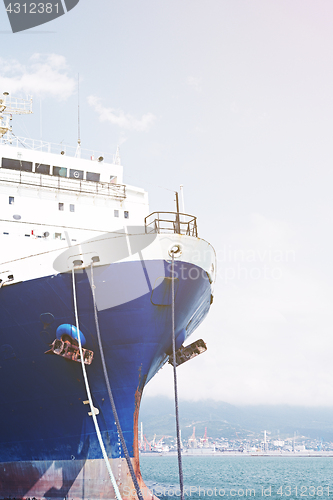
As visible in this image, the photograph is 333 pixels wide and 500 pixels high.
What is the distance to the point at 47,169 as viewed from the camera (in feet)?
59.9

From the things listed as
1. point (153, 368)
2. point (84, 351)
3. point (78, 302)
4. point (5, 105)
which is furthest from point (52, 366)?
point (5, 105)

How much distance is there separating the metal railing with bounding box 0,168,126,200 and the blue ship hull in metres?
5.34

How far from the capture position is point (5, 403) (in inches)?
571

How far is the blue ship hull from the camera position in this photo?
13203 mm

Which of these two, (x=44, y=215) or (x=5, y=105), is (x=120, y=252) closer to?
(x=44, y=215)

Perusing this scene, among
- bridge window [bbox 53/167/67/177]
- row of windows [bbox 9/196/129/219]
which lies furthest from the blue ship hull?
bridge window [bbox 53/167/67/177]

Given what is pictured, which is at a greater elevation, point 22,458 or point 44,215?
point 44,215

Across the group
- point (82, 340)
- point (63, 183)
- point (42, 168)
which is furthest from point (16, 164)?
point (82, 340)

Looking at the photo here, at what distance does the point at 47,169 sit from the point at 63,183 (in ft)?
3.47

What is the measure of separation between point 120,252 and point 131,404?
4641 millimetres

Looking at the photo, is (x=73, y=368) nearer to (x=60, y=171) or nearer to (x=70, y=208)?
(x=70, y=208)

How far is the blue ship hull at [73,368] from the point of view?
13.2 metres

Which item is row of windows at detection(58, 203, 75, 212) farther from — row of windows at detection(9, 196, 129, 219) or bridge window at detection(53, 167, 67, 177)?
bridge window at detection(53, 167, 67, 177)

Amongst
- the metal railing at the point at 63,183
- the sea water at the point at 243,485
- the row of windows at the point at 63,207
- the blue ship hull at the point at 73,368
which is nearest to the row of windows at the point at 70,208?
the row of windows at the point at 63,207
